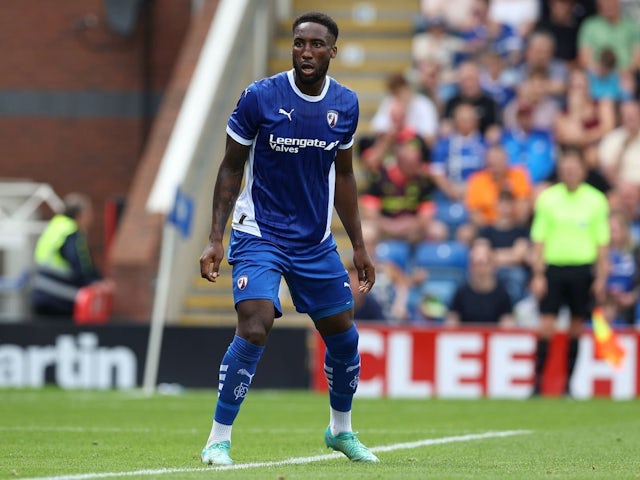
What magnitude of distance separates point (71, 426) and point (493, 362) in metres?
Answer: 6.41

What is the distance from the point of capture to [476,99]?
19.7 m

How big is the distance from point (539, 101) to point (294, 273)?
1186cm

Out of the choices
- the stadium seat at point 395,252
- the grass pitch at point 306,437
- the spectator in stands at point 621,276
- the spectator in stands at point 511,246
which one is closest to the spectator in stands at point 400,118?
the stadium seat at point 395,252

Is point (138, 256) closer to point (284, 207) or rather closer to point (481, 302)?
point (481, 302)

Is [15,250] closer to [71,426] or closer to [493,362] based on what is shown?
[493,362]

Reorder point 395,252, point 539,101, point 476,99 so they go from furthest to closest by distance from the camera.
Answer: point 476,99 < point 539,101 < point 395,252

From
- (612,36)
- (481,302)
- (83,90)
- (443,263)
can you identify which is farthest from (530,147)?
(83,90)

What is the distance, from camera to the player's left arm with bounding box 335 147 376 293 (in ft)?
27.6

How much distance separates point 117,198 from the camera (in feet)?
76.5

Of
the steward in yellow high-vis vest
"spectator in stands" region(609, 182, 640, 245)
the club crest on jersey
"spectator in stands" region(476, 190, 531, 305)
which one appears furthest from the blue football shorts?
the steward in yellow high-vis vest

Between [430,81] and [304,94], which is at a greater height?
[430,81]

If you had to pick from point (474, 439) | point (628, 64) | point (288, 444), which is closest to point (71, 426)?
point (288, 444)

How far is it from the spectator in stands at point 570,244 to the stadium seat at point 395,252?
2.65 metres

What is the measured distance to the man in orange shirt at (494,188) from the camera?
18391 millimetres
